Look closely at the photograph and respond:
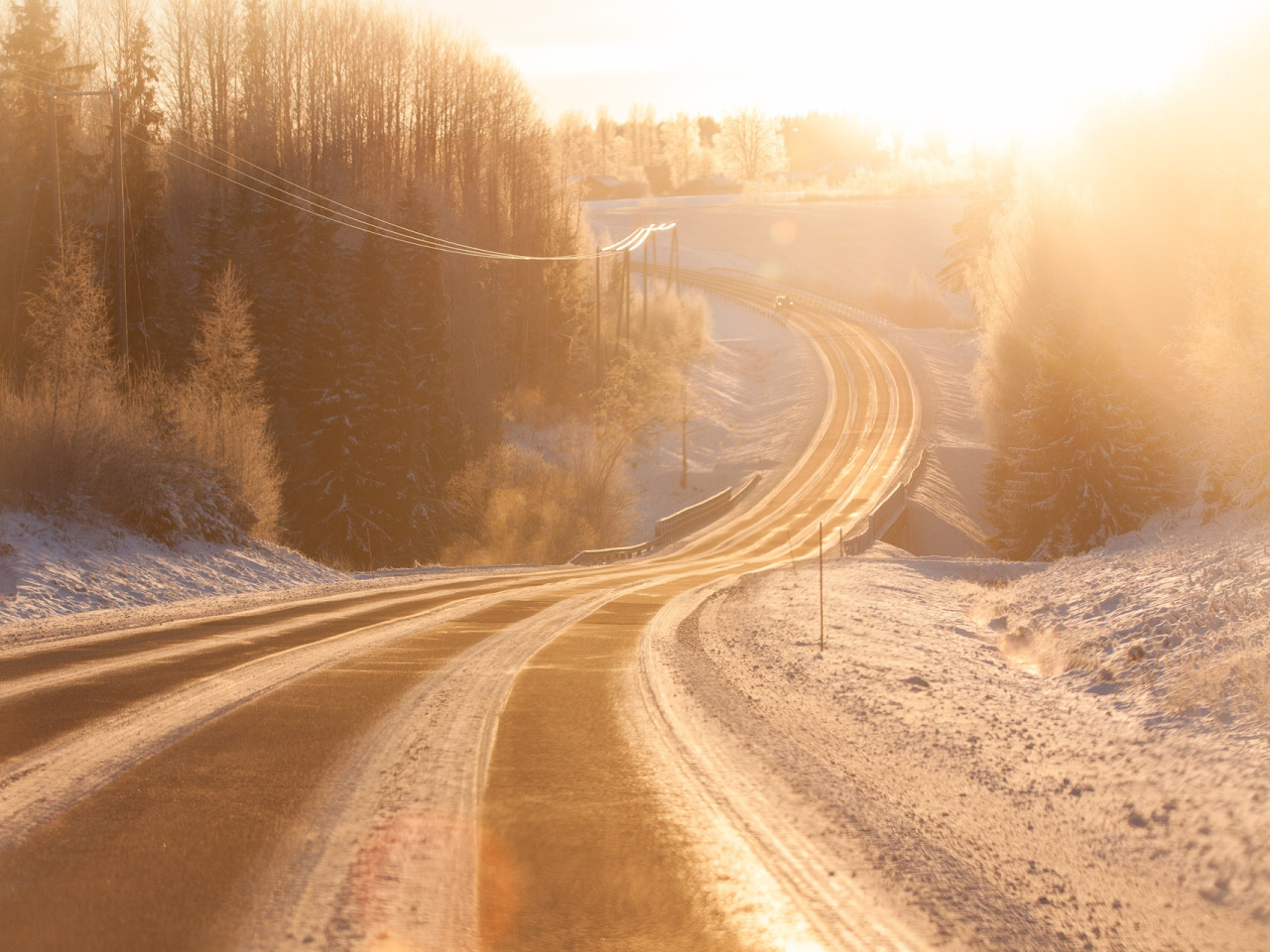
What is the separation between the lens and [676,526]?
49.3 m

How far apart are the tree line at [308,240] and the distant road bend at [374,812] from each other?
58.8 feet

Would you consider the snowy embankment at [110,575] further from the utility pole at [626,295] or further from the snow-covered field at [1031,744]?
the utility pole at [626,295]

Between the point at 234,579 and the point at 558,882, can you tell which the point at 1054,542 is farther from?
the point at 558,882

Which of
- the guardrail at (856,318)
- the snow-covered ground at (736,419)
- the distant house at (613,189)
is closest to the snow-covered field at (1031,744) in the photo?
the guardrail at (856,318)

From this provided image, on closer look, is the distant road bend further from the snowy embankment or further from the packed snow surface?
the snowy embankment

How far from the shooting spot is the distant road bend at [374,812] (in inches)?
161

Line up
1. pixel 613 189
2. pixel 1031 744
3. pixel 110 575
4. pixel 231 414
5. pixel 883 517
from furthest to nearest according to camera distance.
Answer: pixel 613 189
pixel 883 517
pixel 231 414
pixel 110 575
pixel 1031 744

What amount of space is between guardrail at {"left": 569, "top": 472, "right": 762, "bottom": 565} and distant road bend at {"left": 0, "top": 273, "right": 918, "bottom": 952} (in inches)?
1136

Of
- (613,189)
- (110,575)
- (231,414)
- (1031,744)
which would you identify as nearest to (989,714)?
(1031,744)

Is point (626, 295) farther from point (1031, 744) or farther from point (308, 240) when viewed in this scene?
point (1031, 744)

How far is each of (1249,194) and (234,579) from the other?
28973 millimetres

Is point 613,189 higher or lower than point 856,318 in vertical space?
higher

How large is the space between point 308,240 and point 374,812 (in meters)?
50.7

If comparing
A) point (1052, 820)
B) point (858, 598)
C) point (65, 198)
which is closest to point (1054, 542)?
point (858, 598)
